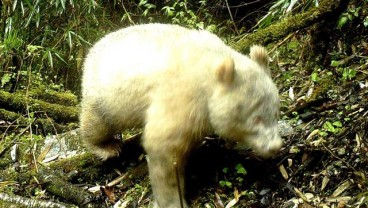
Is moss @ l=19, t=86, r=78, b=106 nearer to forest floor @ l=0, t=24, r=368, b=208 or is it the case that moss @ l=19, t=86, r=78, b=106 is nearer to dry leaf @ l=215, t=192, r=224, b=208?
forest floor @ l=0, t=24, r=368, b=208

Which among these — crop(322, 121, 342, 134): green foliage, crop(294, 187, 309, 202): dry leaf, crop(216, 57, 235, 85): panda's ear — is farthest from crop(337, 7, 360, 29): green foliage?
crop(294, 187, 309, 202): dry leaf

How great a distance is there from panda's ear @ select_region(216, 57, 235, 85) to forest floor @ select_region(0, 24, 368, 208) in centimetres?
86

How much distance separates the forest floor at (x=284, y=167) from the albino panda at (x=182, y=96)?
0.36m

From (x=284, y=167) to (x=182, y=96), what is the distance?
1.11 m

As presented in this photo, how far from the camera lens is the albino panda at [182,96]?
402 centimetres

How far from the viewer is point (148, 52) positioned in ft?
14.3

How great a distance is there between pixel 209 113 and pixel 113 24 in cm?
493

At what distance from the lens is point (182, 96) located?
403cm

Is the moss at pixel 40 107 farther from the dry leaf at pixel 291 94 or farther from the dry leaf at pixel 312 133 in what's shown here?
the dry leaf at pixel 312 133

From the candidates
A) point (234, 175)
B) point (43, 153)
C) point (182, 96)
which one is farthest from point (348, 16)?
point (43, 153)

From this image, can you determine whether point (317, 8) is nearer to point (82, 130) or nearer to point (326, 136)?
point (326, 136)

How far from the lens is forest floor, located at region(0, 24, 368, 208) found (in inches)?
163

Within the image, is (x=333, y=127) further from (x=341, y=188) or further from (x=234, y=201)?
(x=234, y=201)

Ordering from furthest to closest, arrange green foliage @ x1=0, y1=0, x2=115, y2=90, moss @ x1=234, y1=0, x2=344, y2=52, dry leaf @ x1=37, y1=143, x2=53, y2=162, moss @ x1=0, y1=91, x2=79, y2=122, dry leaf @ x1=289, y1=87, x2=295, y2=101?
1. green foliage @ x1=0, y1=0, x2=115, y2=90
2. moss @ x1=0, y1=91, x2=79, y2=122
3. moss @ x1=234, y1=0, x2=344, y2=52
4. dry leaf @ x1=289, y1=87, x2=295, y2=101
5. dry leaf @ x1=37, y1=143, x2=53, y2=162
